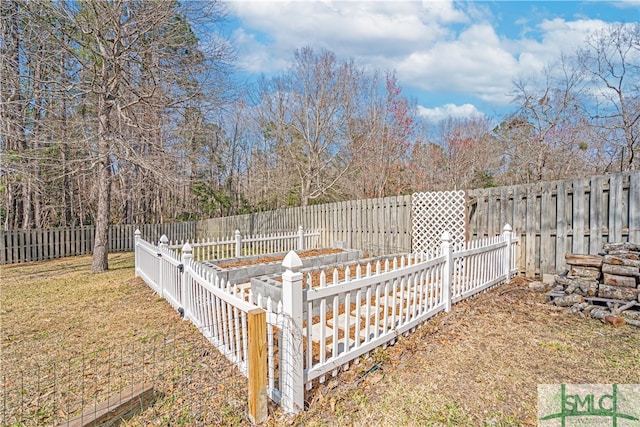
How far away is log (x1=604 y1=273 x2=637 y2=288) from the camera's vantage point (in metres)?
4.21

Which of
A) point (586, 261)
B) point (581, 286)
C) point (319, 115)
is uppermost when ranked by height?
point (319, 115)

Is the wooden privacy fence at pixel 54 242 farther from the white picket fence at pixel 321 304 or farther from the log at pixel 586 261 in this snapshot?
the log at pixel 586 261

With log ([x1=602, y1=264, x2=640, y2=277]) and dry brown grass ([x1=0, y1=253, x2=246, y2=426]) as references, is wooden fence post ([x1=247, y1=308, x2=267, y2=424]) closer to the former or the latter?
dry brown grass ([x1=0, y1=253, x2=246, y2=426])

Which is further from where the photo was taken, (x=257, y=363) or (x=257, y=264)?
(x=257, y=264)

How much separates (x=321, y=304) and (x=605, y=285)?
14.4 feet

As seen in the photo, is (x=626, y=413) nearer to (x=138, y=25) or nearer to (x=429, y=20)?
(x=429, y=20)

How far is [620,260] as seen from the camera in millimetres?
4406

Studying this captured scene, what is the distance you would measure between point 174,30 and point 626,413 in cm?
1052

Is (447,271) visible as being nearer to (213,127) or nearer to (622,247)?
(622,247)

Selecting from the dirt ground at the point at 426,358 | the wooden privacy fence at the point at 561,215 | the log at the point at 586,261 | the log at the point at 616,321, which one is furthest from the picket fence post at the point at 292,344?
the wooden privacy fence at the point at 561,215

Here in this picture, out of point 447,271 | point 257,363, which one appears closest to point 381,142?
point 447,271

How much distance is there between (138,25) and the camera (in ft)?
25.7

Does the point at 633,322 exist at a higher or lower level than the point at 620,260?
lower

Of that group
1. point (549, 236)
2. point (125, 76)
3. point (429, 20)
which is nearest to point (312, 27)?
point (429, 20)
